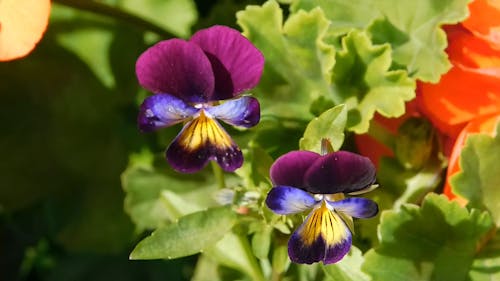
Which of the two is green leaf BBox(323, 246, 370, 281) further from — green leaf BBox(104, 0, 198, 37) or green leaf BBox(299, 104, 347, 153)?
green leaf BBox(104, 0, 198, 37)

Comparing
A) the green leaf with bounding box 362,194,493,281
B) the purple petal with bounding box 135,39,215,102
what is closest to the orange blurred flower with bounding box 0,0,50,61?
the purple petal with bounding box 135,39,215,102

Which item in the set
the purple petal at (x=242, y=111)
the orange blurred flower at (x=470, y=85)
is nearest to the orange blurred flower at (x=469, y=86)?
the orange blurred flower at (x=470, y=85)

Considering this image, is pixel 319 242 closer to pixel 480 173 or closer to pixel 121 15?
pixel 480 173

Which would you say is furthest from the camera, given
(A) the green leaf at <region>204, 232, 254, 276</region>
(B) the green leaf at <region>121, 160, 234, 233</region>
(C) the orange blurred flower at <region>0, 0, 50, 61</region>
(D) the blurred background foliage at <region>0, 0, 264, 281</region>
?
(D) the blurred background foliage at <region>0, 0, 264, 281</region>

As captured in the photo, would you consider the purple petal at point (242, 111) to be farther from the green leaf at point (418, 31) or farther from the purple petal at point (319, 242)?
the green leaf at point (418, 31)

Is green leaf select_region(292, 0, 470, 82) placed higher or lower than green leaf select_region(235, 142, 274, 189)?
higher

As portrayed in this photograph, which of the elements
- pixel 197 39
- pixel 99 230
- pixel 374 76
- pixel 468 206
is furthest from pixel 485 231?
pixel 99 230

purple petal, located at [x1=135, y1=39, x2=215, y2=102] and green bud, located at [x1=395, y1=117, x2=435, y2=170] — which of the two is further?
green bud, located at [x1=395, y1=117, x2=435, y2=170]

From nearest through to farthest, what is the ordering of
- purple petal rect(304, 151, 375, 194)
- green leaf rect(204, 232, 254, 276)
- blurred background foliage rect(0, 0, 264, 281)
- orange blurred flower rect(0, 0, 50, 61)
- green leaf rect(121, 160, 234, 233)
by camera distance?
purple petal rect(304, 151, 375, 194) → orange blurred flower rect(0, 0, 50, 61) → green leaf rect(204, 232, 254, 276) → green leaf rect(121, 160, 234, 233) → blurred background foliage rect(0, 0, 264, 281)
